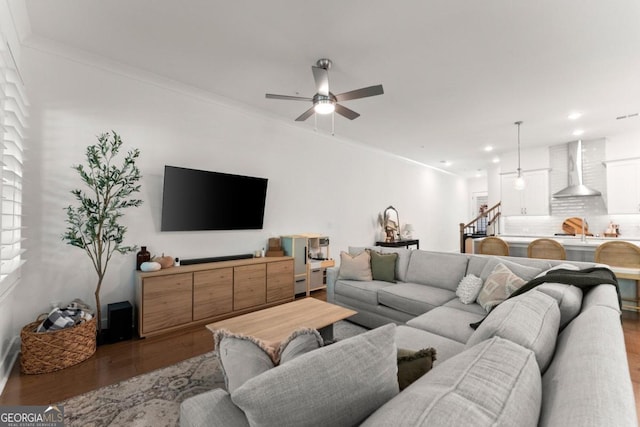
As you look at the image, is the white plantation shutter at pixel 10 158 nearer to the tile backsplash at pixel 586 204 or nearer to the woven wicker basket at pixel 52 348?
the woven wicker basket at pixel 52 348

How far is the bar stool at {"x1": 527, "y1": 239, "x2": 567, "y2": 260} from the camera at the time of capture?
13.2ft

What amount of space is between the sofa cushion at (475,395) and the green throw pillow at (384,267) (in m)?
2.61

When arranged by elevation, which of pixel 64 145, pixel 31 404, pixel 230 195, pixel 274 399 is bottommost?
pixel 31 404

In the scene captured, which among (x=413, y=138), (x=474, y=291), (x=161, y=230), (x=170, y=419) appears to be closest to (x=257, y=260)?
(x=161, y=230)

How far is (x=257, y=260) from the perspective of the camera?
13.0 ft

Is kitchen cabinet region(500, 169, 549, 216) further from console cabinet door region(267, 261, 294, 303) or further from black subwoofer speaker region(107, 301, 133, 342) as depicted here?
black subwoofer speaker region(107, 301, 133, 342)

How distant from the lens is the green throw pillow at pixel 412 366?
39.4 inches

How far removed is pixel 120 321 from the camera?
286 centimetres

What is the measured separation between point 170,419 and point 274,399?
1.60 metres

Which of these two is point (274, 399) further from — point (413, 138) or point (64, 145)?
point (413, 138)

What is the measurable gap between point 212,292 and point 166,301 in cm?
50

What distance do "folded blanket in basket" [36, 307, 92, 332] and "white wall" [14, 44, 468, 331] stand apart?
381 millimetres

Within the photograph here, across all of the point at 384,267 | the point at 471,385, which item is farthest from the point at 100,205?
the point at 471,385

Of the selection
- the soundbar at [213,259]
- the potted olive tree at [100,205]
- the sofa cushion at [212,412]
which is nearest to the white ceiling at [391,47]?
the potted olive tree at [100,205]
